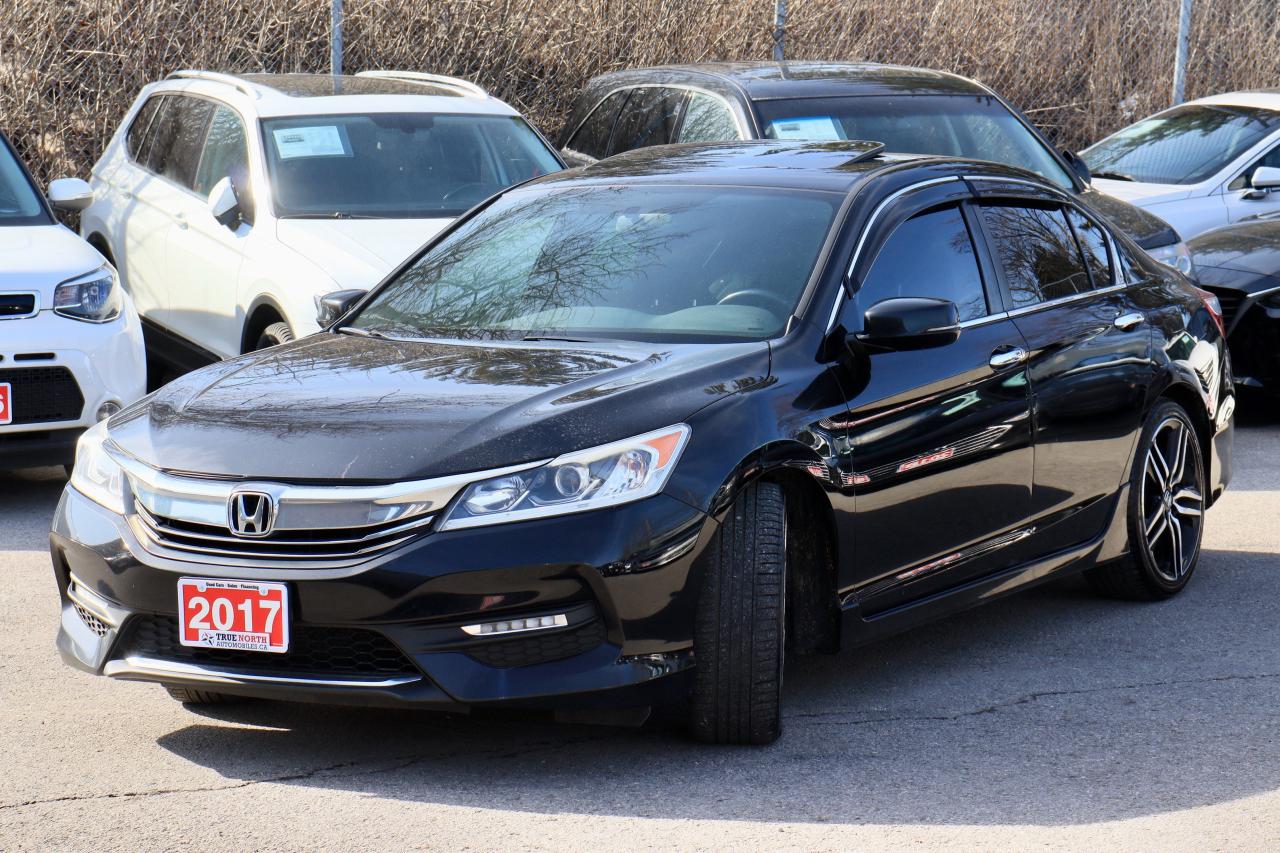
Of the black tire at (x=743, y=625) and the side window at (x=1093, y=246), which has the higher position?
the side window at (x=1093, y=246)

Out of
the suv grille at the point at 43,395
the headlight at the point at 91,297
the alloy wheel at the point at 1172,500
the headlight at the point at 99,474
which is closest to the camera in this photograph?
the headlight at the point at 99,474

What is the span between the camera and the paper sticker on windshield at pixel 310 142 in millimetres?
8992

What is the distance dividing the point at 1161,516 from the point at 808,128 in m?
3.90

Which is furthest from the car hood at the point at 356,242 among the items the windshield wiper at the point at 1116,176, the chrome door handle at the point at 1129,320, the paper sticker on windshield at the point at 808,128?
the windshield wiper at the point at 1116,176

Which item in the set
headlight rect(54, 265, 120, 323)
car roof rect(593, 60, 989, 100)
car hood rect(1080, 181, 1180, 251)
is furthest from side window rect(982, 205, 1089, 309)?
headlight rect(54, 265, 120, 323)

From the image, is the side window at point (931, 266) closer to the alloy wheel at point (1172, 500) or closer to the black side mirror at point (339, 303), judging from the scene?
the alloy wheel at point (1172, 500)

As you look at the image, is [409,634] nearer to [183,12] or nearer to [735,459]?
[735,459]

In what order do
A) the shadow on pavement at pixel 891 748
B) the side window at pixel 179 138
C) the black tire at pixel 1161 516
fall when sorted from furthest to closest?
1. the side window at pixel 179 138
2. the black tire at pixel 1161 516
3. the shadow on pavement at pixel 891 748

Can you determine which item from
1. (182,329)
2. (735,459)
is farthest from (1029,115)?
(735,459)

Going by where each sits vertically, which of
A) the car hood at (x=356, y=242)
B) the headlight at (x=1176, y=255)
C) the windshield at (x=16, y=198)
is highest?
the car hood at (x=356, y=242)

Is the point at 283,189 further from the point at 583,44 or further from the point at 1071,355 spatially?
the point at 583,44

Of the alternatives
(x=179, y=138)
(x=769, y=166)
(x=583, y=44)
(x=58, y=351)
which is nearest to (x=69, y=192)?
(x=179, y=138)

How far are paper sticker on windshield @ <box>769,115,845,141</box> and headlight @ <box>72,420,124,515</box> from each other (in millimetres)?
5407

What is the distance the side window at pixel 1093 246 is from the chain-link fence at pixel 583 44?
8.06m
